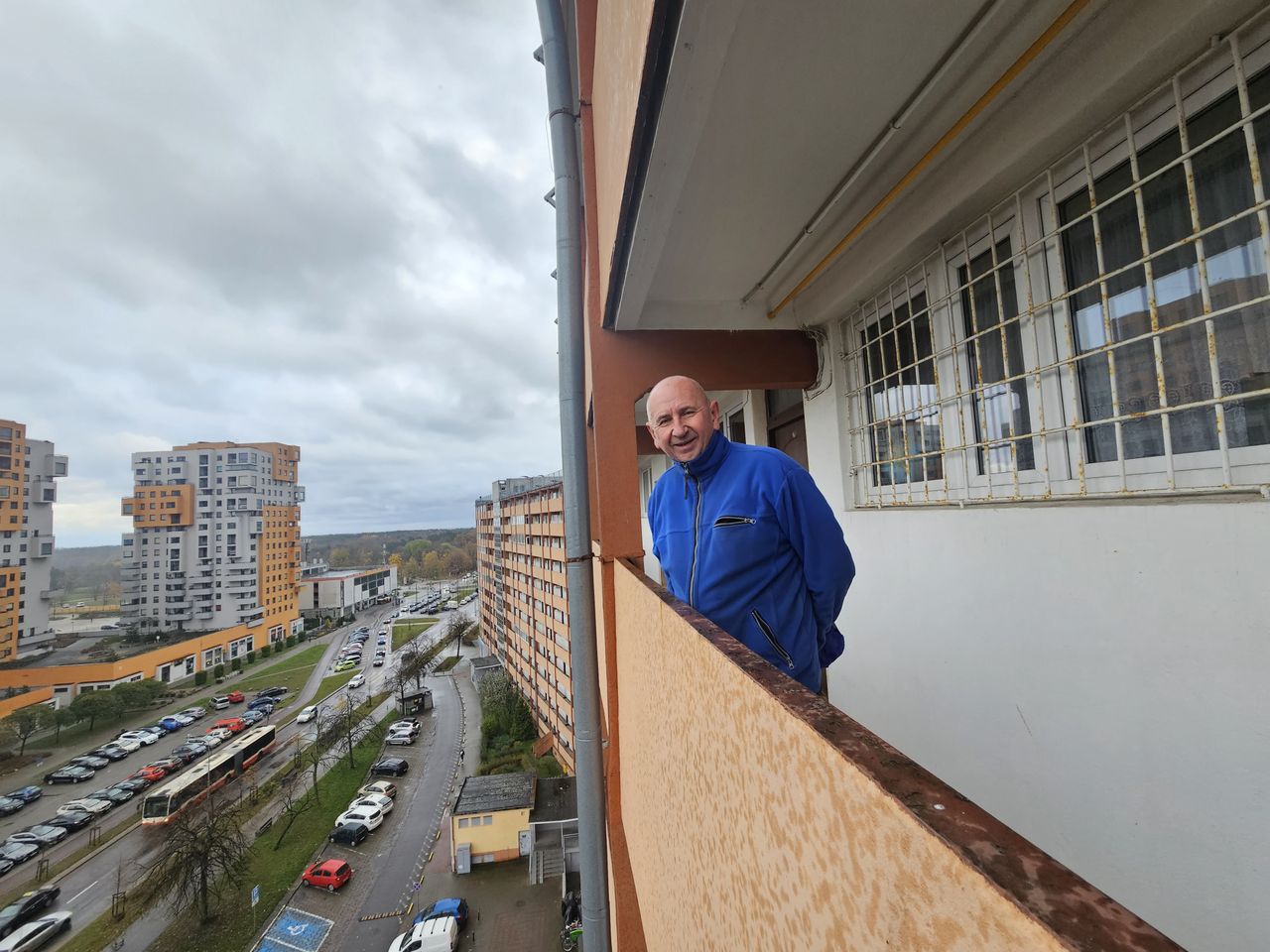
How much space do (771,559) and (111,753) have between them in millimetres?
44838

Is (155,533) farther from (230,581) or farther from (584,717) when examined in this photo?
(584,717)

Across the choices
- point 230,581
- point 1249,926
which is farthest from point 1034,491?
point 230,581

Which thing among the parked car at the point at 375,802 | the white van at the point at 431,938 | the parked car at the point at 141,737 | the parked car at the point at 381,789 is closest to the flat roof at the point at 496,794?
the white van at the point at 431,938

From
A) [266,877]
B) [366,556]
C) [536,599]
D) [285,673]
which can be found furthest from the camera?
[366,556]

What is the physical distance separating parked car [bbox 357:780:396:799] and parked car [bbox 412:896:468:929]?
8698 millimetres

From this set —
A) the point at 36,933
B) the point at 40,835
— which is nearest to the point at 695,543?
the point at 36,933

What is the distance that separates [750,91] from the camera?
1656 mm

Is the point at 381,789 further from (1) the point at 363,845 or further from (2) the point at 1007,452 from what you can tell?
(2) the point at 1007,452

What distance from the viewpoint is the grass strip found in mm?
17641

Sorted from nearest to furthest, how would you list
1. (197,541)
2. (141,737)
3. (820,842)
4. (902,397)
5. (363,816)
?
(820,842) → (902,397) → (363,816) → (141,737) → (197,541)

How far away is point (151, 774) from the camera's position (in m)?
27.0

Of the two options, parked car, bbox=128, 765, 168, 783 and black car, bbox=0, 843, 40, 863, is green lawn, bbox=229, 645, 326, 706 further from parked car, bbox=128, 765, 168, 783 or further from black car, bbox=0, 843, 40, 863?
black car, bbox=0, 843, 40, 863

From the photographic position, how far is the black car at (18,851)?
70.6ft

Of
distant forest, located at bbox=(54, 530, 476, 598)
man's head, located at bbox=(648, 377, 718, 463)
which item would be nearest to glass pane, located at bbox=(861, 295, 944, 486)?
man's head, located at bbox=(648, 377, 718, 463)
